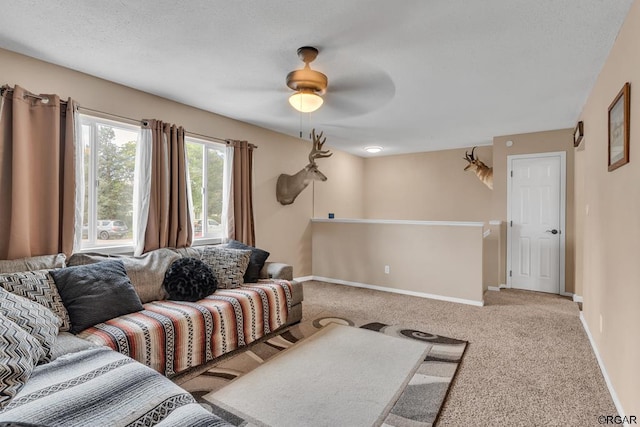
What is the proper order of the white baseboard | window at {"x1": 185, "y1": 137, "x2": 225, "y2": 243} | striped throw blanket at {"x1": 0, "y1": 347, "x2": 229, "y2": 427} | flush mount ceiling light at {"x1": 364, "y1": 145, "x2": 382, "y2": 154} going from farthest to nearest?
flush mount ceiling light at {"x1": 364, "y1": 145, "x2": 382, "y2": 154}
window at {"x1": 185, "y1": 137, "x2": 225, "y2": 243}
the white baseboard
striped throw blanket at {"x1": 0, "y1": 347, "x2": 229, "y2": 427}

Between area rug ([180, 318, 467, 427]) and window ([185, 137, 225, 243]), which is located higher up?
window ([185, 137, 225, 243])

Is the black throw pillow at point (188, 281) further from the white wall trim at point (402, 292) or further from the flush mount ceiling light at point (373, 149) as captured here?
the flush mount ceiling light at point (373, 149)

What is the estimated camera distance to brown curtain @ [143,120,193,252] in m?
3.37

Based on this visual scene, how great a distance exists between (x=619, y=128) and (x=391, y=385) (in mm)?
2250

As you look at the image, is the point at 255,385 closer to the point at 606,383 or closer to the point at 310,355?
the point at 310,355

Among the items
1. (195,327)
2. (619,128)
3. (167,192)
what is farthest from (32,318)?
(619,128)

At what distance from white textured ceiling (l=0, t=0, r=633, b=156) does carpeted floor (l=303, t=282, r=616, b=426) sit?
242cm

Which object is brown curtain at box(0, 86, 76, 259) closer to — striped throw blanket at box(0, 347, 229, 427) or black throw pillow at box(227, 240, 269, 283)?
striped throw blanket at box(0, 347, 229, 427)

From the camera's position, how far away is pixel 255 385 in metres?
2.32

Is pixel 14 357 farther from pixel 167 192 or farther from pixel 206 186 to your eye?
pixel 206 186

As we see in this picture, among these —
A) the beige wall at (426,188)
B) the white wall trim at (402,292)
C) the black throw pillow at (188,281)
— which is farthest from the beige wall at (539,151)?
the black throw pillow at (188,281)

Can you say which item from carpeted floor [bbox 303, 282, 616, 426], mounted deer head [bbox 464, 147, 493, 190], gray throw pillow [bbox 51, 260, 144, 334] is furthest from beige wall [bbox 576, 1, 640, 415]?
gray throw pillow [bbox 51, 260, 144, 334]

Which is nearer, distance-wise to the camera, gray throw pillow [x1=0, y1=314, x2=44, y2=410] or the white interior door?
gray throw pillow [x1=0, y1=314, x2=44, y2=410]

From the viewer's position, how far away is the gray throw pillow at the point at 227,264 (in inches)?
130
